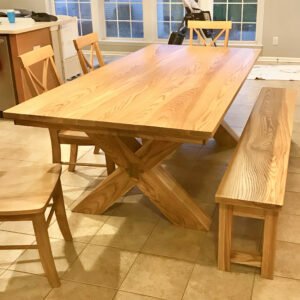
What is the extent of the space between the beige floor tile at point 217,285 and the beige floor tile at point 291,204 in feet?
2.13

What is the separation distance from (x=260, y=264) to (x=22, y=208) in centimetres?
109

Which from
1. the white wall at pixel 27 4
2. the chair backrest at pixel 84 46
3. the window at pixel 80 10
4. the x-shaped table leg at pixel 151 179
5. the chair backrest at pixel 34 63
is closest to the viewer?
the x-shaped table leg at pixel 151 179

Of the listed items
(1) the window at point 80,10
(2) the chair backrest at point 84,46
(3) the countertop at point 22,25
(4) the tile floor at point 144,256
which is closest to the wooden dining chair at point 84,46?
(2) the chair backrest at point 84,46

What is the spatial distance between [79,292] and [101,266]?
199 millimetres

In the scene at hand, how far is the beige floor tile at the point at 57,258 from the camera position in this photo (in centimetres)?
213

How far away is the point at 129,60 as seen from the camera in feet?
10.2

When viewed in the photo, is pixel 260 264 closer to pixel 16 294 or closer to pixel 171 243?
pixel 171 243

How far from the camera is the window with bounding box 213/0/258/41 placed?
644cm

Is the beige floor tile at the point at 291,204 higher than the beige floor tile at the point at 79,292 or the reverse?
higher

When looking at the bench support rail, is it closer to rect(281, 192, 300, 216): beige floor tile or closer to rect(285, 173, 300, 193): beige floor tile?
rect(281, 192, 300, 216): beige floor tile

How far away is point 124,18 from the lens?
7074 millimetres

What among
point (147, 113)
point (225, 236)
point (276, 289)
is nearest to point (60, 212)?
point (147, 113)

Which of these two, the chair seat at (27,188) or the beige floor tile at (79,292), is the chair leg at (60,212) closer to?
the chair seat at (27,188)

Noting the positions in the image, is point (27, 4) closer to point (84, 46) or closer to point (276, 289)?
point (84, 46)
